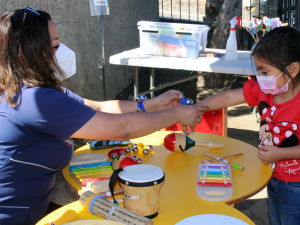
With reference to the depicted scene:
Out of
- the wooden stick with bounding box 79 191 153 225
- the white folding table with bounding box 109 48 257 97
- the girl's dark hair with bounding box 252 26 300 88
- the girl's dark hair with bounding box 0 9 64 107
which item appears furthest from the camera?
the white folding table with bounding box 109 48 257 97

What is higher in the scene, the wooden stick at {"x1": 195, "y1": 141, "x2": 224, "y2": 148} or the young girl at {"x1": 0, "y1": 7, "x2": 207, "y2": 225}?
the young girl at {"x1": 0, "y1": 7, "x2": 207, "y2": 225}

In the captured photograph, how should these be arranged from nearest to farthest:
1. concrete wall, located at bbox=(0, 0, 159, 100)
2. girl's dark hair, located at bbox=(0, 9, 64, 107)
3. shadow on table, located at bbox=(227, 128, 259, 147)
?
girl's dark hair, located at bbox=(0, 9, 64, 107) → concrete wall, located at bbox=(0, 0, 159, 100) → shadow on table, located at bbox=(227, 128, 259, 147)

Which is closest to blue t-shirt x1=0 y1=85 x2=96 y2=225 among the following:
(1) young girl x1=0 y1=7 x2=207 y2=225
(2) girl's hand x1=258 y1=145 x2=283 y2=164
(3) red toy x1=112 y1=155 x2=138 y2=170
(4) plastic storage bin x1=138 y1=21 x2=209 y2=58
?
(1) young girl x1=0 y1=7 x2=207 y2=225

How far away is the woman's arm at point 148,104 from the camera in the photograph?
1989 mm

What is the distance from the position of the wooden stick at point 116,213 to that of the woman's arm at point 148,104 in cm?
96

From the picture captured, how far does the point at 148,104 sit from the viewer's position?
2.00 metres

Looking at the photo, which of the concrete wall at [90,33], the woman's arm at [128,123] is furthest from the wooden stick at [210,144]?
the concrete wall at [90,33]

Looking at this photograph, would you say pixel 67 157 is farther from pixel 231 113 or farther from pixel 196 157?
pixel 231 113

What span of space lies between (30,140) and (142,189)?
0.56m

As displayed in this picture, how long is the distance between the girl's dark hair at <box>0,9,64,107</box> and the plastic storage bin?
2.22m

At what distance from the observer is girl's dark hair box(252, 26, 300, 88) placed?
160 cm

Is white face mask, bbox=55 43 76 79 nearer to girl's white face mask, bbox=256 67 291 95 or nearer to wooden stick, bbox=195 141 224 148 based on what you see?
wooden stick, bbox=195 141 224 148

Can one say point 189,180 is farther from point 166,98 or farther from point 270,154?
point 166,98

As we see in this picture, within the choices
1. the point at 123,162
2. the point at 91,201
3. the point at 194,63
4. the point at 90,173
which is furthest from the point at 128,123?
the point at 194,63
